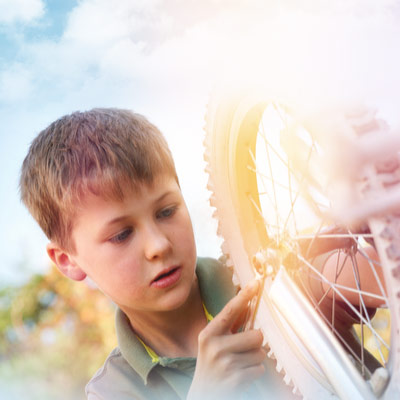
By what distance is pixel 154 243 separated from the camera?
75cm

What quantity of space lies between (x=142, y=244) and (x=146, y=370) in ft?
0.93

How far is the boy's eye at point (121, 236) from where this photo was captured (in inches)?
30.8

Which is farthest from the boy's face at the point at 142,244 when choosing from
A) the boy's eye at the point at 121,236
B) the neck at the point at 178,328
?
the neck at the point at 178,328

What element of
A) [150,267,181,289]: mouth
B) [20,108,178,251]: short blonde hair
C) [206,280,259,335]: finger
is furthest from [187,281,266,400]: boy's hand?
[20,108,178,251]: short blonde hair

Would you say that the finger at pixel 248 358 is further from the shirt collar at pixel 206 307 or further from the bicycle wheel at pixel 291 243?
the shirt collar at pixel 206 307

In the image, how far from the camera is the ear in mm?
909

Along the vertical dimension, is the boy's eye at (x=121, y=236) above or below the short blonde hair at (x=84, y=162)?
below

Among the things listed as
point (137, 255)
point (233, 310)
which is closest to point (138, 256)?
point (137, 255)

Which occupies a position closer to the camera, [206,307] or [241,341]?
[241,341]

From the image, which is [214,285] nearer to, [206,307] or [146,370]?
[206,307]

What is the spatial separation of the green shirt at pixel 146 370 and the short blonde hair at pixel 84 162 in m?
0.23

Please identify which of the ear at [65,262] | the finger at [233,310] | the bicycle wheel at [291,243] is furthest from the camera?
the ear at [65,262]

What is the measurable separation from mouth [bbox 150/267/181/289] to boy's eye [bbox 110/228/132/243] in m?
0.08

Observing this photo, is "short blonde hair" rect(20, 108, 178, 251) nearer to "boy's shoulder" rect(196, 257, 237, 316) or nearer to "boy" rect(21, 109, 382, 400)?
"boy" rect(21, 109, 382, 400)
